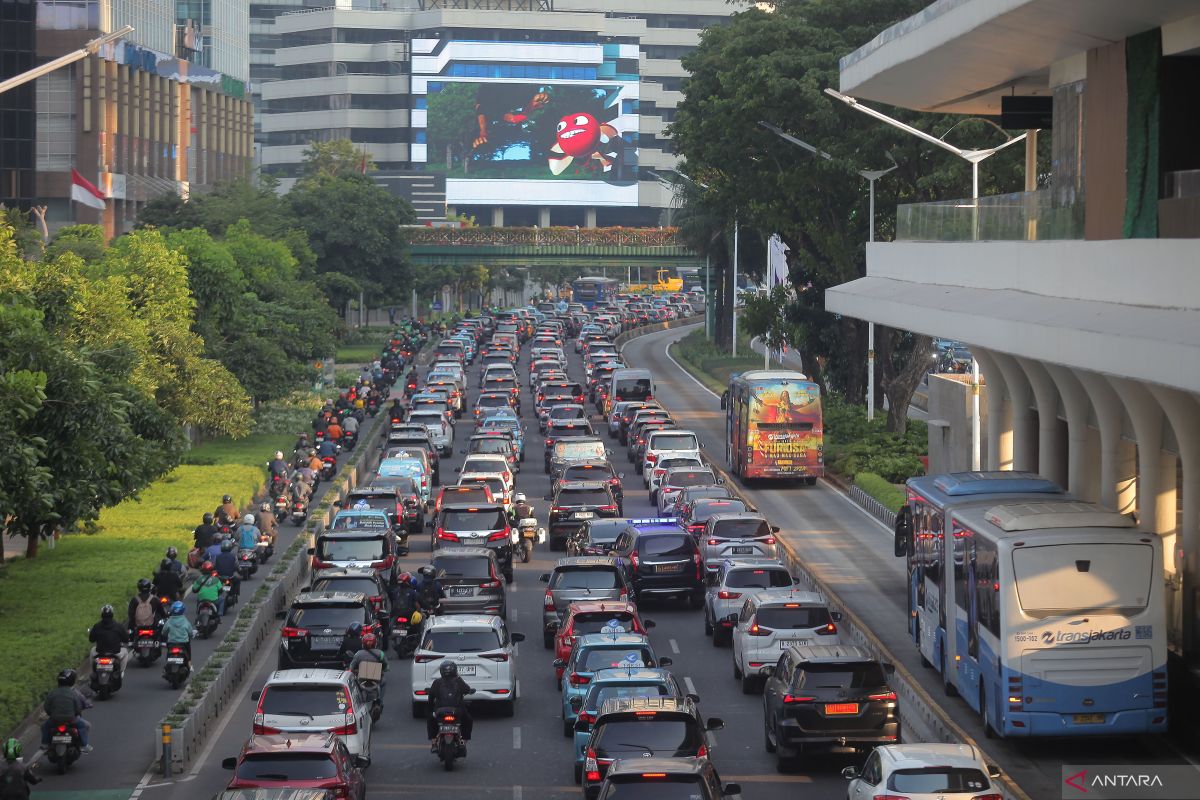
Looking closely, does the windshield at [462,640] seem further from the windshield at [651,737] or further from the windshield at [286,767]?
the windshield at [286,767]

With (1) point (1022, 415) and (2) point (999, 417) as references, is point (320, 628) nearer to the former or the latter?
(1) point (1022, 415)

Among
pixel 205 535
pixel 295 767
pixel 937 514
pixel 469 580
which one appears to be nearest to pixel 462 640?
pixel 469 580

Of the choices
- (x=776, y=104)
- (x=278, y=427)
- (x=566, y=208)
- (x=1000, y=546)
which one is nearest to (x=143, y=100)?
(x=278, y=427)

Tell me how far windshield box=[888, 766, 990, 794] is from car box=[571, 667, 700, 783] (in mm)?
4712

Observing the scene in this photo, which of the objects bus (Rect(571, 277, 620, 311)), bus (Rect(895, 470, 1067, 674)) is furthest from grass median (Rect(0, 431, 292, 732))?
bus (Rect(571, 277, 620, 311))

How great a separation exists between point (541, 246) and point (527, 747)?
105 meters

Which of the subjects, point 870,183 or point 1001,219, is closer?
point 1001,219

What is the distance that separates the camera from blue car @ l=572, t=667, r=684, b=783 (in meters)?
23.0

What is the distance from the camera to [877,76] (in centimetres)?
4244

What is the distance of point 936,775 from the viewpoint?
18.5m

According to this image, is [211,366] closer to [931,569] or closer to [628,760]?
[931,569]

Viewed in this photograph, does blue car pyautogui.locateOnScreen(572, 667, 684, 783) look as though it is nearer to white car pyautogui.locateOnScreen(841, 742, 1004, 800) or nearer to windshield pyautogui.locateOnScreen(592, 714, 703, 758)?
windshield pyautogui.locateOnScreen(592, 714, 703, 758)

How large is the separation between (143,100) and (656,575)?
86.2m

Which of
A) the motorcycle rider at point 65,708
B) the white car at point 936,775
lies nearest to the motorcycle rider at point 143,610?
the motorcycle rider at point 65,708
